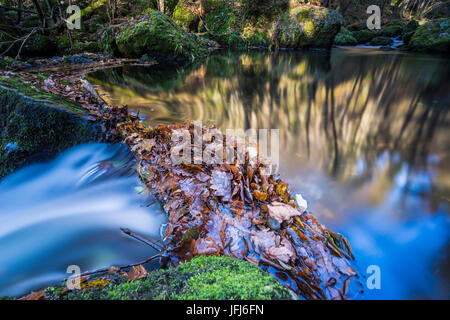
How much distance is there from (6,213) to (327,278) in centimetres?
283

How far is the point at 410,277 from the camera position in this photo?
1.47m

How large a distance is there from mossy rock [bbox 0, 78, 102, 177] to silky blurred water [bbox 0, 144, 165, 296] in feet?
0.49

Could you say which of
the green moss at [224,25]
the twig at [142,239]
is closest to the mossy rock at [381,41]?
the green moss at [224,25]

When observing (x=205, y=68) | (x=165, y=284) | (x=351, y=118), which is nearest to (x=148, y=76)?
(x=205, y=68)

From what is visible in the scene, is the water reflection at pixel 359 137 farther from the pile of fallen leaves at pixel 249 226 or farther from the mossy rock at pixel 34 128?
the mossy rock at pixel 34 128

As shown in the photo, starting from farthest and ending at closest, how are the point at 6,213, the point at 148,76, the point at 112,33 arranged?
the point at 112,33, the point at 148,76, the point at 6,213

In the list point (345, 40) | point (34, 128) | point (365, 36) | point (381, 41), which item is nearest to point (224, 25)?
point (345, 40)

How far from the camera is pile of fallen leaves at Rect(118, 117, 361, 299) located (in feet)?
4.34

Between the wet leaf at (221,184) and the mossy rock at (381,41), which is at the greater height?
the mossy rock at (381,41)

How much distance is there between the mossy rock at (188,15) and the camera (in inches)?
722

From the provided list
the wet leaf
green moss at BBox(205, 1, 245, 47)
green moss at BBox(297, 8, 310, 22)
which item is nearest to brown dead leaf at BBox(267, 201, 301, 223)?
the wet leaf

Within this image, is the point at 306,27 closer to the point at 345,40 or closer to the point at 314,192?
the point at 345,40

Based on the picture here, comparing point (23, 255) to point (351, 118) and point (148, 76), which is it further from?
point (148, 76)

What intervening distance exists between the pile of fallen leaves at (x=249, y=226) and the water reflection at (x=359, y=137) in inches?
11.6
